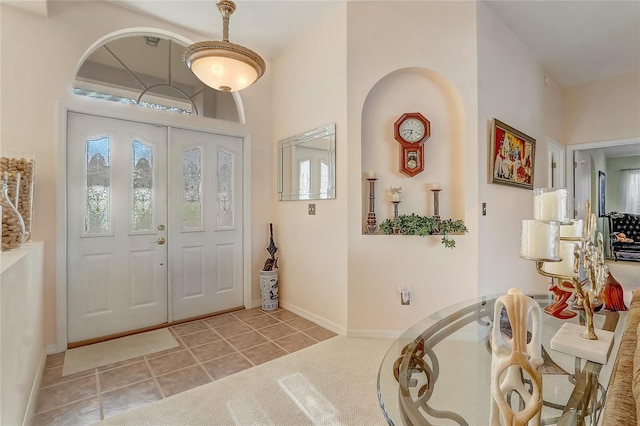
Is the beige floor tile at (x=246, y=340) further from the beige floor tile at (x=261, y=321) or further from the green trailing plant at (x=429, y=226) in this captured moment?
the green trailing plant at (x=429, y=226)

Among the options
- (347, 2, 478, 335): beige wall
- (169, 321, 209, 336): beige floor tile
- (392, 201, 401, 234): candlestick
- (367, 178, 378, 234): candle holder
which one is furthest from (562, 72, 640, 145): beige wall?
(169, 321, 209, 336): beige floor tile

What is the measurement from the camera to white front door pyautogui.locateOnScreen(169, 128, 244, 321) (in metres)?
3.30

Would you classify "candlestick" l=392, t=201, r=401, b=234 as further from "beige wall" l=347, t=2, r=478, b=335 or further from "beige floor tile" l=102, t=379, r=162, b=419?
"beige floor tile" l=102, t=379, r=162, b=419

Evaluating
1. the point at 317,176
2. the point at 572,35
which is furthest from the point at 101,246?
the point at 572,35

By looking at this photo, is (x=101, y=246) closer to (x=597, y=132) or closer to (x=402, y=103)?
(x=402, y=103)

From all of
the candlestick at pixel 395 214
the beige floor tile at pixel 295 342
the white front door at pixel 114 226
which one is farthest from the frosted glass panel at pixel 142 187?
the candlestick at pixel 395 214

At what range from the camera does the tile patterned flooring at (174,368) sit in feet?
6.17

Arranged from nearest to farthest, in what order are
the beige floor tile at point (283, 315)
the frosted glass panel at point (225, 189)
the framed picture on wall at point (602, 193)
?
the beige floor tile at point (283, 315) → the frosted glass panel at point (225, 189) → the framed picture on wall at point (602, 193)

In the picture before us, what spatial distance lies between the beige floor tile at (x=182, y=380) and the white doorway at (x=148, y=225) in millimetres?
1122

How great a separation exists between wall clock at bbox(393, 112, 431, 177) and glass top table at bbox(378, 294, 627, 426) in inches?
63.5


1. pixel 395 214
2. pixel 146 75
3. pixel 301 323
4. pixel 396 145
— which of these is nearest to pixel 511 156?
pixel 396 145

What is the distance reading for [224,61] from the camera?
2004 millimetres

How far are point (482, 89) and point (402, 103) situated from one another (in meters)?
0.74

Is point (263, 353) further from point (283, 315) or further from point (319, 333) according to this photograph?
point (283, 315)
